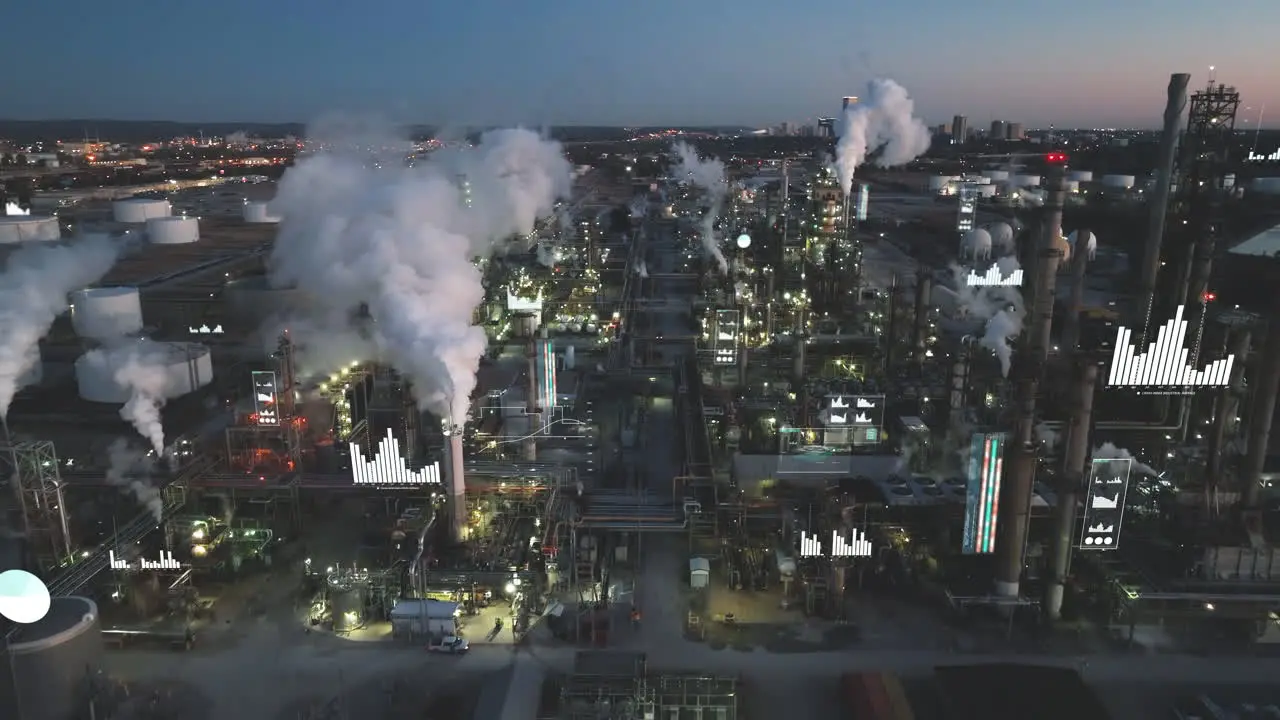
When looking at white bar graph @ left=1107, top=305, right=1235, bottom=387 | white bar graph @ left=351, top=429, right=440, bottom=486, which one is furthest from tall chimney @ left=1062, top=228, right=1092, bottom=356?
white bar graph @ left=351, top=429, right=440, bottom=486

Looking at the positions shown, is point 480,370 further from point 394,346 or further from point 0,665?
point 0,665

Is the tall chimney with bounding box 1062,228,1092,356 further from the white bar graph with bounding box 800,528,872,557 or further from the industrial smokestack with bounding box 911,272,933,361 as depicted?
the white bar graph with bounding box 800,528,872,557

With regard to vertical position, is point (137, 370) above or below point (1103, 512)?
above

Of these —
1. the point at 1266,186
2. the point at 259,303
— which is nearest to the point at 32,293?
the point at 259,303

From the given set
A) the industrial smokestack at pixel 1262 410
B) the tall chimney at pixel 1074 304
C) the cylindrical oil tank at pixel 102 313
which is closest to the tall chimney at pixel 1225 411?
the industrial smokestack at pixel 1262 410

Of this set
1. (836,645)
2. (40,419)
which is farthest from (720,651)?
(40,419)

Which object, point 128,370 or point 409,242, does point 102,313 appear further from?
point 409,242

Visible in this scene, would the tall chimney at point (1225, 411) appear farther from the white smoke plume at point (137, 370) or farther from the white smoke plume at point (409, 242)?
the white smoke plume at point (137, 370)
